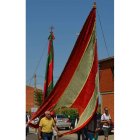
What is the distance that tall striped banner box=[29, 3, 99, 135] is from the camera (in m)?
7.71

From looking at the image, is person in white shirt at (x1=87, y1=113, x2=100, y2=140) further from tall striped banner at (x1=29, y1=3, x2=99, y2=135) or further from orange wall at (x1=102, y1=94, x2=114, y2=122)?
orange wall at (x1=102, y1=94, x2=114, y2=122)

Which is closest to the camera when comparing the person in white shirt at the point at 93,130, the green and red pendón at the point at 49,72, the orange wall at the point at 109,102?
the person in white shirt at the point at 93,130

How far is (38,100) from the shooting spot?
49.1m

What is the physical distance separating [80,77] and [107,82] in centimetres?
1804

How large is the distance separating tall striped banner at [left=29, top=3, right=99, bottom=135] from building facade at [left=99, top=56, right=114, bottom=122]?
16.5 m

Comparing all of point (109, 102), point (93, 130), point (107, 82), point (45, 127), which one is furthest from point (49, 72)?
point (107, 82)

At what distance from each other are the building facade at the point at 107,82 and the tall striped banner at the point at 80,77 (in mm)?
16546

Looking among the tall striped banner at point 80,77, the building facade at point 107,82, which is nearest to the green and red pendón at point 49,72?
the tall striped banner at point 80,77

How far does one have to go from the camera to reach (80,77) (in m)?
7.85

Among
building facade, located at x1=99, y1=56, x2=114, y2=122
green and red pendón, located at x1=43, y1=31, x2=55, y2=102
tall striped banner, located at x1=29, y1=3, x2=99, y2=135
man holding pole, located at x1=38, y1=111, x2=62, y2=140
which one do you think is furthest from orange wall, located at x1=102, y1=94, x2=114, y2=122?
tall striped banner, located at x1=29, y1=3, x2=99, y2=135

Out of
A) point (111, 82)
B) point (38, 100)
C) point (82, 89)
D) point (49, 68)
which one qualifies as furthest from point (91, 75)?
point (38, 100)

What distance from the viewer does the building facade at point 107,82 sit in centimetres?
2468

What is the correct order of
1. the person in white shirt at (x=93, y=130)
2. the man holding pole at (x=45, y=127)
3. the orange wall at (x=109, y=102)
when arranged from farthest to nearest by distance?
1. the orange wall at (x=109, y=102)
2. the man holding pole at (x=45, y=127)
3. the person in white shirt at (x=93, y=130)

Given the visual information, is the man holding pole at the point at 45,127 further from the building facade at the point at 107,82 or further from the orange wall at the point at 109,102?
the orange wall at the point at 109,102
